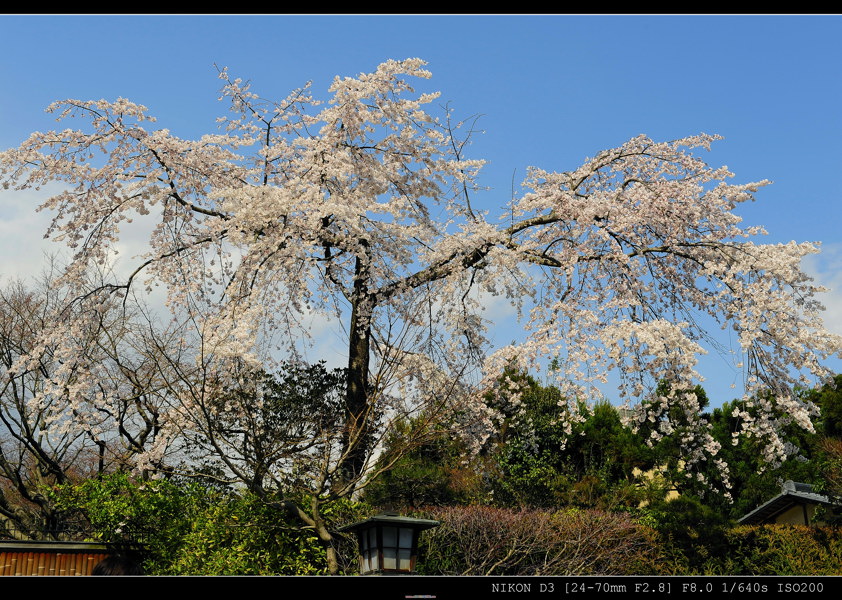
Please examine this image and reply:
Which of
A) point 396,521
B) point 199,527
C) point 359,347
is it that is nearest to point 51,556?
point 199,527

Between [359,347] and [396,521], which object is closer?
[396,521]

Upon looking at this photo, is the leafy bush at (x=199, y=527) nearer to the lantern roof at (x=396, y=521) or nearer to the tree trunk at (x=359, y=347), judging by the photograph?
the tree trunk at (x=359, y=347)

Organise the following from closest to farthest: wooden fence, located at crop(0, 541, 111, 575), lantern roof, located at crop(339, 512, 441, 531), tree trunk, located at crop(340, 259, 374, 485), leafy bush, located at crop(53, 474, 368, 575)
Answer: lantern roof, located at crop(339, 512, 441, 531)
leafy bush, located at crop(53, 474, 368, 575)
wooden fence, located at crop(0, 541, 111, 575)
tree trunk, located at crop(340, 259, 374, 485)

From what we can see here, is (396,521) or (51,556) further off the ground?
(396,521)

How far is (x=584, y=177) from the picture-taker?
7.00 m

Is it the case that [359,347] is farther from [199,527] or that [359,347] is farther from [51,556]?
[51,556]

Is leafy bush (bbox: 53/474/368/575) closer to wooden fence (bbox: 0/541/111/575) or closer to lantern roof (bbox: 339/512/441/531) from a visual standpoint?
wooden fence (bbox: 0/541/111/575)

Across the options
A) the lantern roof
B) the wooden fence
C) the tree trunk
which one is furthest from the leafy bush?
the lantern roof

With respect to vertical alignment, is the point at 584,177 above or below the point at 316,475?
above

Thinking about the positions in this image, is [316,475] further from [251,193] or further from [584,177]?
[584,177]

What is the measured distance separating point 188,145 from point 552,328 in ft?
12.1

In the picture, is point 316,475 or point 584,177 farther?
point 584,177
